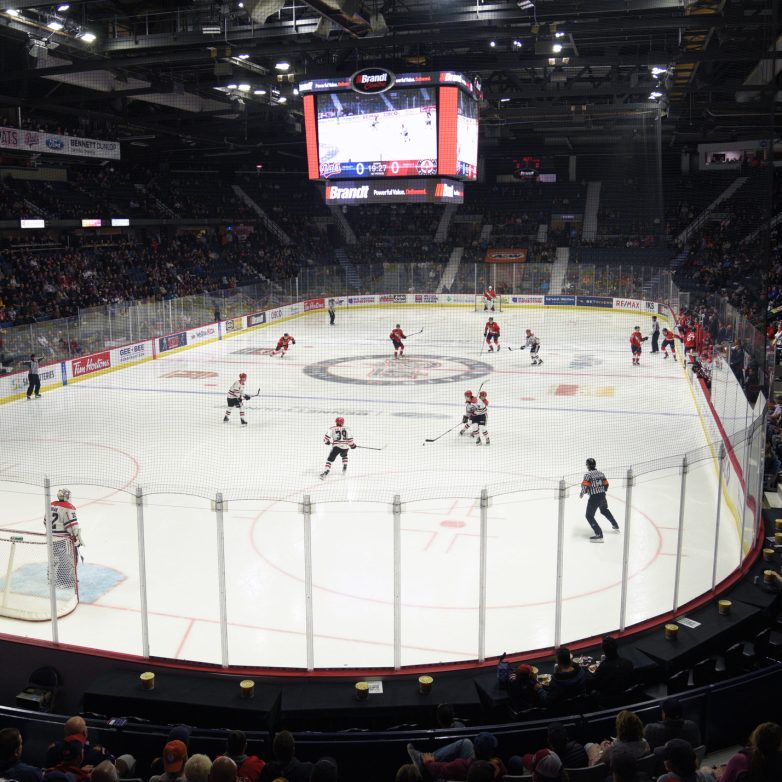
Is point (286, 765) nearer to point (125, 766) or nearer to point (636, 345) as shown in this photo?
point (125, 766)

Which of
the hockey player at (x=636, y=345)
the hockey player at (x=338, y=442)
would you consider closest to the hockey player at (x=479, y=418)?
the hockey player at (x=338, y=442)

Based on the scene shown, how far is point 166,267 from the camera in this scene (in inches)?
1235

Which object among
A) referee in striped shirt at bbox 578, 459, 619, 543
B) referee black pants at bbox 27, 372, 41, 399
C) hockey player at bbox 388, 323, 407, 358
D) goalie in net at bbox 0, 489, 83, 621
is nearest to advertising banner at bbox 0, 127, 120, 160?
referee black pants at bbox 27, 372, 41, 399

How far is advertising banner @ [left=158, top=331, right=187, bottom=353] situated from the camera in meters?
23.2

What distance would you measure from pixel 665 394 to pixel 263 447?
8.73m

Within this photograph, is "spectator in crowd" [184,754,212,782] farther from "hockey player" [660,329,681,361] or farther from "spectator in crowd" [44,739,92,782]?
"hockey player" [660,329,681,361]

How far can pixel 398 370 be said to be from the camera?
21062 mm

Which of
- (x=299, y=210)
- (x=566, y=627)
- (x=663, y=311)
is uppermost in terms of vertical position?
(x=299, y=210)

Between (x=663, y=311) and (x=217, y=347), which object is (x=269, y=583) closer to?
(x=217, y=347)

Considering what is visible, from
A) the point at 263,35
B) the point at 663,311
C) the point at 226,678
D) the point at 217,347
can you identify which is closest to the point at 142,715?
the point at 226,678

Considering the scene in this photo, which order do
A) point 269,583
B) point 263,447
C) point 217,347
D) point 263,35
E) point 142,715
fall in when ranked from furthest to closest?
point 217,347 → point 263,35 → point 263,447 → point 269,583 → point 142,715

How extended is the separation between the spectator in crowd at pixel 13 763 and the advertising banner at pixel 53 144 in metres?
20.8

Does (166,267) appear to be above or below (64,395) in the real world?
above

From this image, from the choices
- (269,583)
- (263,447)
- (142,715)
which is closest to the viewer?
(142,715)
